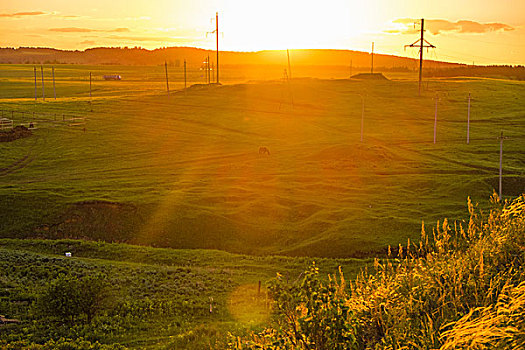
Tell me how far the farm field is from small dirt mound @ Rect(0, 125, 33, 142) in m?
1.41

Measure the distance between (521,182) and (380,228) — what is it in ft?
72.4

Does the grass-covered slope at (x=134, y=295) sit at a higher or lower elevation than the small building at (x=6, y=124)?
lower

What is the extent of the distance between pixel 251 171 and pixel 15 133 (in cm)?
4039

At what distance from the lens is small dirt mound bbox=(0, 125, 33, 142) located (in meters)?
79.8

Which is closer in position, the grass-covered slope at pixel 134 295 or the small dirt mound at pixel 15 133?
the grass-covered slope at pixel 134 295

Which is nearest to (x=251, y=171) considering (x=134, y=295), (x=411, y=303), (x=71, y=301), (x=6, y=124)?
(x=134, y=295)

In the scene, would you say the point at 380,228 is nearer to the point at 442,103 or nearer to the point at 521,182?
the point at 521,182

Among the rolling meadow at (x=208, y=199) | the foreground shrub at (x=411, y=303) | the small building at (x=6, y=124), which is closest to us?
the foreground shrub at (x=411, y=303)

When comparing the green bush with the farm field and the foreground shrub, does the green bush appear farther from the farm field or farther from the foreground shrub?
the farm field

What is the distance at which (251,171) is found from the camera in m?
66.1

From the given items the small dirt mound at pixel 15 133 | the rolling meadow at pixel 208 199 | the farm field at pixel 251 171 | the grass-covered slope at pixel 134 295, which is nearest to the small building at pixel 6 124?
the small dirt mound at pixel 15 133

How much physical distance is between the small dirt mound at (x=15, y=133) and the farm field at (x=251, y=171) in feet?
4.62

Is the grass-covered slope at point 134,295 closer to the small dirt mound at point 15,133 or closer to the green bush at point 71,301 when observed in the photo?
the green bush at point 71,301

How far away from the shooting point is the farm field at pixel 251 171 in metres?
46.0
